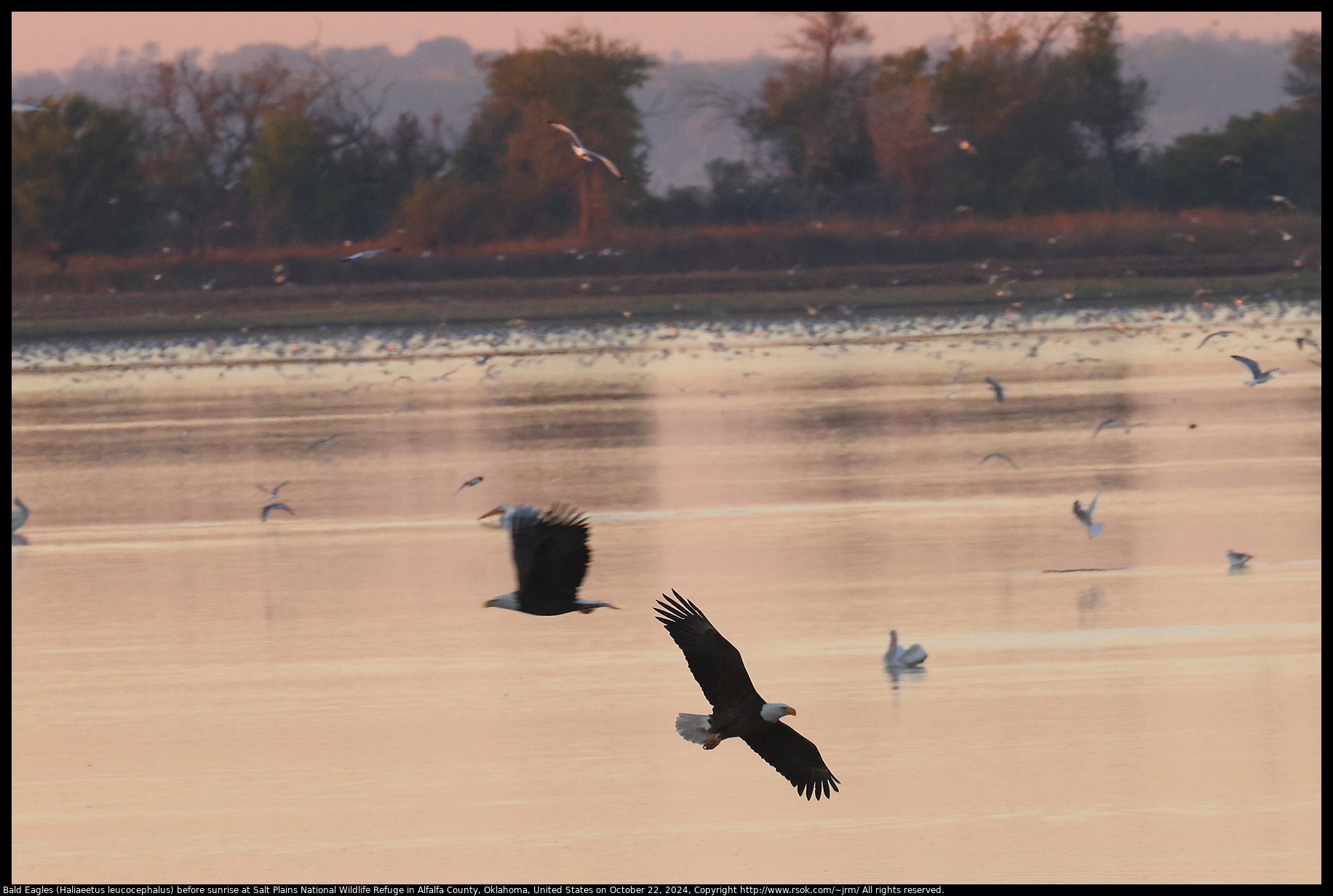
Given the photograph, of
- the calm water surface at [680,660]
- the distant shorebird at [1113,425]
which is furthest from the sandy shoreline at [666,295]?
the calm water surface at [680,660]

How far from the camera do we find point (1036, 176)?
49.2 metres

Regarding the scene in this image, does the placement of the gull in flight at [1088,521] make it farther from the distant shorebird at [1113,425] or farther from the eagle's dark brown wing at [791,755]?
the eagle's dark brown wing at [791,755]

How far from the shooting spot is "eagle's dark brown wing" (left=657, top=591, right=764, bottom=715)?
5.45 meters

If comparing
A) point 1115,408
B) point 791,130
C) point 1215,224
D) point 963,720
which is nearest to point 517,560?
point 963,720

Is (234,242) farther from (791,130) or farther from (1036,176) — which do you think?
(1036,176)

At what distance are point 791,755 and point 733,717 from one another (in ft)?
0.64

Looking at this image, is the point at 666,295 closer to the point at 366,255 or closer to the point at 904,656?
the point at 366,255

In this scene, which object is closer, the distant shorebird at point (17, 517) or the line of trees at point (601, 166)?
the distant shorebird at point (17, 517)

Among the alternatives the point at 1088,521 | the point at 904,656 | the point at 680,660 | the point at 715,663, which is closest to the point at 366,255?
the point at 680,660

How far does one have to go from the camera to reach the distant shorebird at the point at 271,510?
12.0 meters

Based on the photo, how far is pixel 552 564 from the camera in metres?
6.43

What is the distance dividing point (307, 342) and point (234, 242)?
55.4 ft

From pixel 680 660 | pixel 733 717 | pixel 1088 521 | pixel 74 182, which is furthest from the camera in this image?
pixel 74 182

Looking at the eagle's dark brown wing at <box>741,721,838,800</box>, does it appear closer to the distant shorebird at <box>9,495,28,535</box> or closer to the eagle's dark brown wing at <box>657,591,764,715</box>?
the eagle's dark brown wing at <box>657,591,764,715</box>
